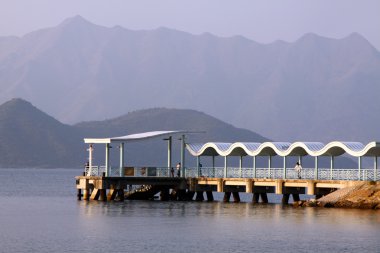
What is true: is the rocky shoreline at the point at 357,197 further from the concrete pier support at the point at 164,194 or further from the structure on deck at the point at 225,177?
the concrete pier support at the point at 164,194

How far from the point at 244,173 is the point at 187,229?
3110 cm

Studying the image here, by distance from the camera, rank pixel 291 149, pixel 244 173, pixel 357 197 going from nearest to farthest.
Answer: pixel 357 197
pixel 291 149
pixel 244 173

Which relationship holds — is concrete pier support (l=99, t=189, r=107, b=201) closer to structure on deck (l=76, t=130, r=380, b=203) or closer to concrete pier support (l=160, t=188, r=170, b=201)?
structure on deck (l=76, t=130, r=380, b=203)

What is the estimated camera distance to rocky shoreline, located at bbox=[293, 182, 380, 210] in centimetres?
8712

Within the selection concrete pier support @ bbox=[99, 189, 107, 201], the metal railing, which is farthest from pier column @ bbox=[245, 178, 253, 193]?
concrete pier support @ bbox=[99, 189, 107, 201]

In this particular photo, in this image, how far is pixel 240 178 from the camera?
102625 mm

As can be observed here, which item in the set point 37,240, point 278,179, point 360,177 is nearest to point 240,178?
point 278,179

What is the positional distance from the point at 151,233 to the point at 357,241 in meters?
13.2

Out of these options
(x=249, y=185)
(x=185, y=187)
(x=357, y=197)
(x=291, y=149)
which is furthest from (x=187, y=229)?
(x=185, y=187)

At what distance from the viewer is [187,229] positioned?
246 feet

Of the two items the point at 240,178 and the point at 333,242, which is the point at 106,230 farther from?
the point at 240,178

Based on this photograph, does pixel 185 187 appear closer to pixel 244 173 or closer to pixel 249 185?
pixel 244 173

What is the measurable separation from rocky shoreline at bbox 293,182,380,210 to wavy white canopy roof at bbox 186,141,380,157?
137 inches

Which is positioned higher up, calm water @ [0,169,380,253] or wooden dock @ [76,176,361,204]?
wooden dock @ [76,176,361,204]
